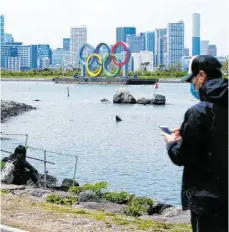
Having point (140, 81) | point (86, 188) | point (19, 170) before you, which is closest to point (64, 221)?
point (86, 188)

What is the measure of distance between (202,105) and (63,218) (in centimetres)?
394

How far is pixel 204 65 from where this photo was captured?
144 inches

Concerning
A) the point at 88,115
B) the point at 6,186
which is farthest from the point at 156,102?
the point at 6,186

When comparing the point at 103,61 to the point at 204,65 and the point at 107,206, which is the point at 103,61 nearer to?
the point at 107,206

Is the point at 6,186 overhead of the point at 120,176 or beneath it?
overhead

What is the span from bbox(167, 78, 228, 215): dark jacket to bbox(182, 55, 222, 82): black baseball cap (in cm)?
9

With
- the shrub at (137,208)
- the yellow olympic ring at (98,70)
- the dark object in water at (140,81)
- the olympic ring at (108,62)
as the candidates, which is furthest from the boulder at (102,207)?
the dark object in water at (140,81)

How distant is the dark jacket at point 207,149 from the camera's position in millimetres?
3541

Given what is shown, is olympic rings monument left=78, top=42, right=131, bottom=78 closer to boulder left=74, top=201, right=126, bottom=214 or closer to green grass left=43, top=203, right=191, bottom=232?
boulder left=74, top=201, right=126, bottom=214

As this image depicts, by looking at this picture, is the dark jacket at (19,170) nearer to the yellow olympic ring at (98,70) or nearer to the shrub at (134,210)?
the shrub at (134,210)

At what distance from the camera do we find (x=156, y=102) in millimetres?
67812

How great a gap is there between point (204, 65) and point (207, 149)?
525mm

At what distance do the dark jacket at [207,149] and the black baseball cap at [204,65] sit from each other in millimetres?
92

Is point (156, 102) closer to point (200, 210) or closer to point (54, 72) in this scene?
point (200, 210)
